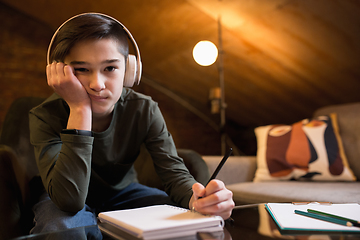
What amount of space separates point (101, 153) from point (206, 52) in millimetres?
1636

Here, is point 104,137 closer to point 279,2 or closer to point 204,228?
point 204,228

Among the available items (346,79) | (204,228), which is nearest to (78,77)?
(204,228)

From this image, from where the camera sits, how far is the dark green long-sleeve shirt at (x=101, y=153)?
0.73m

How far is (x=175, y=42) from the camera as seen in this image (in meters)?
3.07

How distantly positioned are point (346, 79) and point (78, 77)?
2.53m

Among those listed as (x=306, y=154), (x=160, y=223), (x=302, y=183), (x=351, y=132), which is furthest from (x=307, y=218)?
(x=351, y=132)

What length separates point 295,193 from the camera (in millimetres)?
1187

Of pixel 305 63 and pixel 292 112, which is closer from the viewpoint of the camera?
pixel 305 63

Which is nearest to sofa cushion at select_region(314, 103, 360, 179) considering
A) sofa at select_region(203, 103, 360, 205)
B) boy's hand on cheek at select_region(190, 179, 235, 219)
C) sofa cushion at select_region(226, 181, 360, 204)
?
sofa at select_region(203, 103, 360, 205)

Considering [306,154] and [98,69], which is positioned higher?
[98,69]

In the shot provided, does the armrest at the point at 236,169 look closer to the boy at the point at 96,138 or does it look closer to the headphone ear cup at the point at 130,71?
the boy at the point at 96,138

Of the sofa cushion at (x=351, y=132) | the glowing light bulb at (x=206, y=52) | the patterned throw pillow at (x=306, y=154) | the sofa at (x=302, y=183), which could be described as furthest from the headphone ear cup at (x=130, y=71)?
the glowing light bulb at (x=206, y=52)

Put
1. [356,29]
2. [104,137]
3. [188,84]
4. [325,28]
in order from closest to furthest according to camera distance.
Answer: [104,137], [356,29], [325,28], [188,84]

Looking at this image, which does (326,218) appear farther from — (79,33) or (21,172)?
(21,172)
